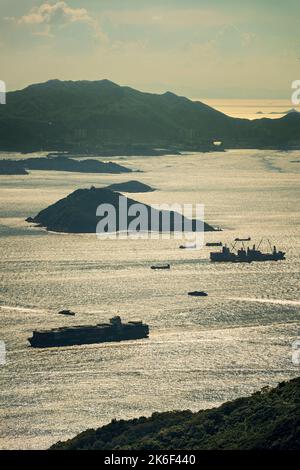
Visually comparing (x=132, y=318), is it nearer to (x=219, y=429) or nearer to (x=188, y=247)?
(x=219, y=429)

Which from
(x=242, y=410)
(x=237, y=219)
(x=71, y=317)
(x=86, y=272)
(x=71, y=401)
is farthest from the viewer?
(x=237, y=219)

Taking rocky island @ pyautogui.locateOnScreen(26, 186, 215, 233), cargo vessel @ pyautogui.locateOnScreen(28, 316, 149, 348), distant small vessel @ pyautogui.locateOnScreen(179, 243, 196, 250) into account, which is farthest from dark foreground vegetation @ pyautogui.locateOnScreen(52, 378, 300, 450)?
rocky island @ pyautogui.locateOnScreen(26, 186, 215, 233)

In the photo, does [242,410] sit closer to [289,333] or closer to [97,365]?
[97,365]

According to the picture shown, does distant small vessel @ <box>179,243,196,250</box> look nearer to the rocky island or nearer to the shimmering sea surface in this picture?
the shimmering sea surface

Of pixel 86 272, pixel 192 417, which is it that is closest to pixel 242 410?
pixel 192 417

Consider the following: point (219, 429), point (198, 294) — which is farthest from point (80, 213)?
point (219, 429)
